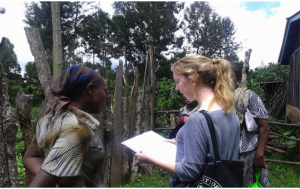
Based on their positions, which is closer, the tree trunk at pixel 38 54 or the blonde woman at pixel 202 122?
the blonde woman at pixel 202 122

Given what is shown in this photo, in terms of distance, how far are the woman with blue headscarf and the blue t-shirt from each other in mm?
396

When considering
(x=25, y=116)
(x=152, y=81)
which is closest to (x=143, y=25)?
(x=152, y=81)

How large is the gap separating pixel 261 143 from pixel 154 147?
1146 mm

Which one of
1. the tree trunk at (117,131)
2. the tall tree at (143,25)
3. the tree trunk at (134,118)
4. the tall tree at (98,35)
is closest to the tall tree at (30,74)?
the tall tree at (98,35)

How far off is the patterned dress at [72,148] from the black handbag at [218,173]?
493 millimetres

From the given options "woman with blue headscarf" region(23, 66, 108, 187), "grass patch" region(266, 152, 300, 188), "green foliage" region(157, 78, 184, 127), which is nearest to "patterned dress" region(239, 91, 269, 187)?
"woman with blue headscarf" region(23, 66, 108, 187)

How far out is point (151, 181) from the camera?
15.2 ft

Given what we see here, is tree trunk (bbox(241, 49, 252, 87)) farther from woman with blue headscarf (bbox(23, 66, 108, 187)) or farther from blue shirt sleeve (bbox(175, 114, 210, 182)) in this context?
woman with blue headscarf (bbox(23, 66, 108, 187))

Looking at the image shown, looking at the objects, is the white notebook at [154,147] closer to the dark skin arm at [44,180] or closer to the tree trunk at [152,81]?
the dark skin arm at [44,180]

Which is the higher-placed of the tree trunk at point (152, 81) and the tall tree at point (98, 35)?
the tall tree at point (98, 35)

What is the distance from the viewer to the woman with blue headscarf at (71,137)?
1.05 metres

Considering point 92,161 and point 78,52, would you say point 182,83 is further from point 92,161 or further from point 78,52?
point 78,52

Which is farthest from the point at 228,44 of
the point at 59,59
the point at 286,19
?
the point at 59,59

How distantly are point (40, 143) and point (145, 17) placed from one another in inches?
891
